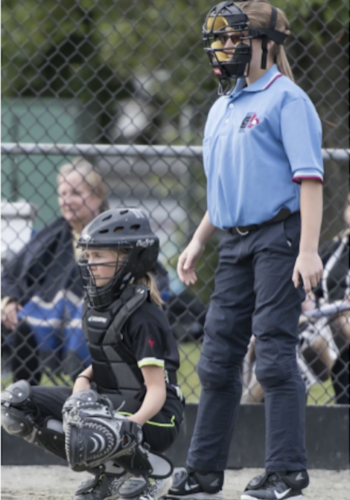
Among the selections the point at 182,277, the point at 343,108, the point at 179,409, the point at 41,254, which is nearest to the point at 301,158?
the point at 182,277

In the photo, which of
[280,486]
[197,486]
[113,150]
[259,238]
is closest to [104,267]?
[259,238]

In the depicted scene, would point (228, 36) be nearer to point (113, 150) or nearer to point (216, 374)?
point (113, 150)

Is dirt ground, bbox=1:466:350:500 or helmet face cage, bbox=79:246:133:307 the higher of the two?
helmet face cage, bbox=79:246:133:307

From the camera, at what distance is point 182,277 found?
3.79m

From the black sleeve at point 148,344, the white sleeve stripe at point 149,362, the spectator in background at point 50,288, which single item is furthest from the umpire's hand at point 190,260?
the spectator in background at point 50,288

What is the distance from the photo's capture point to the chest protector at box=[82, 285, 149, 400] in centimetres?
345

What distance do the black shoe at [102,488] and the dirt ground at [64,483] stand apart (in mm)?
335

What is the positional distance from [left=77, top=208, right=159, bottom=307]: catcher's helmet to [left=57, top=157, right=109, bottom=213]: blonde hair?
152cm

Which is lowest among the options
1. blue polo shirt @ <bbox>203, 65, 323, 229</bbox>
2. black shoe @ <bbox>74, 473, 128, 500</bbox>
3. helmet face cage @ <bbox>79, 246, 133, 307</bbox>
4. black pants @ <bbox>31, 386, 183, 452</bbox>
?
black shoe @ <bbox>74, 473, 128, 500</bbox>

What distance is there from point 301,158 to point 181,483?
136 centimetres

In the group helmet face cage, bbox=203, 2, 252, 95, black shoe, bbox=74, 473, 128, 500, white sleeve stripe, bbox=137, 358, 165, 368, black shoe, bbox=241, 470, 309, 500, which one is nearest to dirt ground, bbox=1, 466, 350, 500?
black shoe, bbox=74, 473, 128, 500

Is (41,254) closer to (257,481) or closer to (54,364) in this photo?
(54,364)

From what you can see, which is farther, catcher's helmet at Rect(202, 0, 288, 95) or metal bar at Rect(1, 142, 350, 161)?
metal bar at Rect(1, 142, 350, 161)

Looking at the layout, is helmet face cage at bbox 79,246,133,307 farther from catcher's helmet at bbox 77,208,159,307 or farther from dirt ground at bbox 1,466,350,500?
dirt ground at bbox 1,466,350,500
